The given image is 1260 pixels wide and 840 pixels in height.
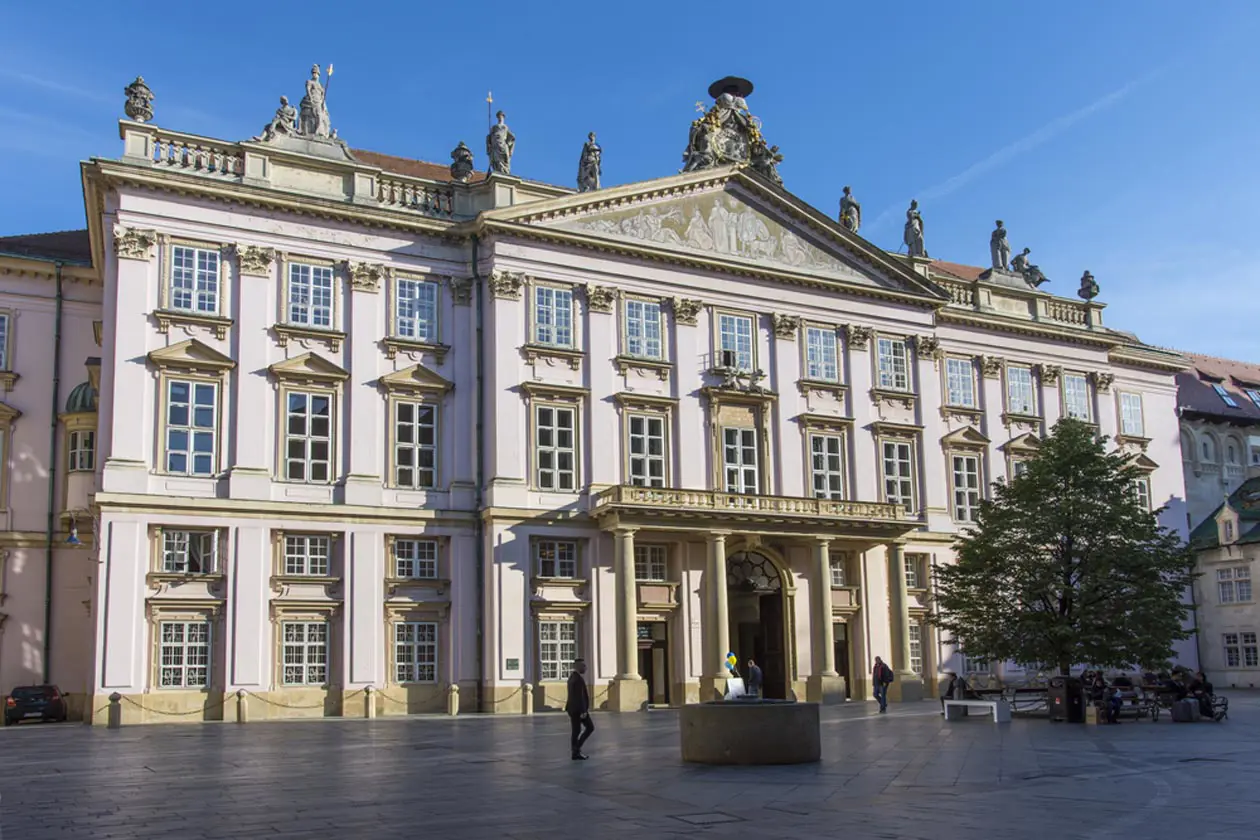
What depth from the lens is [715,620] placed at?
4409cm

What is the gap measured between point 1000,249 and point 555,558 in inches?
1137

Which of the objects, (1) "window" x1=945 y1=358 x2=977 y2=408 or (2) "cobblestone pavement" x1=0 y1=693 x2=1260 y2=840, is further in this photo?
(1) "window" x1=945 y1=358 x2=977 y2=408

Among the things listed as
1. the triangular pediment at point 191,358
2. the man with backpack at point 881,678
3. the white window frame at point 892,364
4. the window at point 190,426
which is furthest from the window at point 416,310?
the white window frame at point 892,364

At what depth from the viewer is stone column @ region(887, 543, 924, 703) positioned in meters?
48.2

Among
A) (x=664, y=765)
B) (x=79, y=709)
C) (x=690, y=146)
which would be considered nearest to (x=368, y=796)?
(x=664, y=765)

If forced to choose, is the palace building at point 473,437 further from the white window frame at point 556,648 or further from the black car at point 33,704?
the black car at point 33,704

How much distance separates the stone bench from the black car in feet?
88.7

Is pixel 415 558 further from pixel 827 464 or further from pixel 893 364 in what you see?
pixel 893 364

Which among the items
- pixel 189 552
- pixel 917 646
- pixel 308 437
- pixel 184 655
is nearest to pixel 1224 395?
pixel 917 646

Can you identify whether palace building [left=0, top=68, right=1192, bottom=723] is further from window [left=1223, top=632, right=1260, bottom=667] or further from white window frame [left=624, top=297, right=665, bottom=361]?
window [left=1223, top=632, right=1260, bottom=667]

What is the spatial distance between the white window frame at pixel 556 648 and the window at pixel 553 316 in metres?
9.62

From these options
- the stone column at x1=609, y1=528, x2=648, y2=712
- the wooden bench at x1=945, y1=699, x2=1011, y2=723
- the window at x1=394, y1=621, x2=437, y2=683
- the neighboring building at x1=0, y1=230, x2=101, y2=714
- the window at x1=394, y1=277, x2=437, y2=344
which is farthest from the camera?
Answer: the window at x1=394, y1=277, x2=437, y2=344

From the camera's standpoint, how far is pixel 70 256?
47.1 metres

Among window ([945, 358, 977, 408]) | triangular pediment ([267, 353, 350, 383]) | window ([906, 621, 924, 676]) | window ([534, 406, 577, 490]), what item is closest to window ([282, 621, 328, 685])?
triangular pediment ([267, 353, 350, 383])
